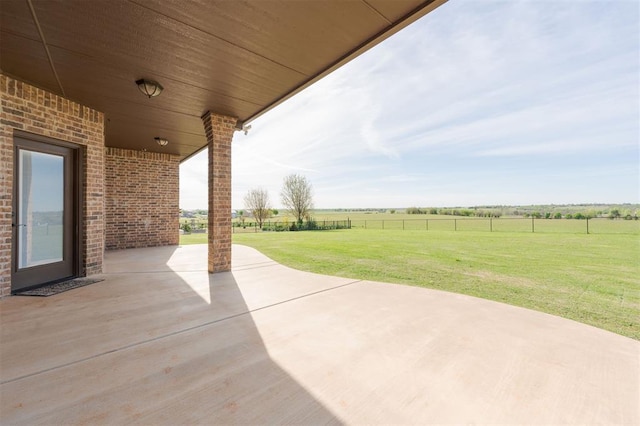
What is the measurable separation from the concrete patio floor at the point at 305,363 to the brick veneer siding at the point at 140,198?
5250 millimetres

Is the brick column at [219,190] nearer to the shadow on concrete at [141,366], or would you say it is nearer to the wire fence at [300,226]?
the shadow on concrete at [141,366]

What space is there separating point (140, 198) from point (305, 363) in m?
8.57

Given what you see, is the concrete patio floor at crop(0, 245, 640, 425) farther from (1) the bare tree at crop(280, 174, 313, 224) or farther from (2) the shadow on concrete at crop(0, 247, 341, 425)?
(1) the bare tree at crop(280, 174, 313, 224)

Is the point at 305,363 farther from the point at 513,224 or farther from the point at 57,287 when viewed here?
the point at 513,224

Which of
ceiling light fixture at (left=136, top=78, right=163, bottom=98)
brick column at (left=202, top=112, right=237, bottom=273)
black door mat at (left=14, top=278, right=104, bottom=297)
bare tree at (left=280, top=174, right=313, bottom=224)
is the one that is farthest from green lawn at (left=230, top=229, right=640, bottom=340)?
bare tree at (left=280, top=174, right=313, bottom=224)

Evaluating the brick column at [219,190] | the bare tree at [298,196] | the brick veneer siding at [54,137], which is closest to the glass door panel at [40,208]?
the brick veneer siding at [54,137]

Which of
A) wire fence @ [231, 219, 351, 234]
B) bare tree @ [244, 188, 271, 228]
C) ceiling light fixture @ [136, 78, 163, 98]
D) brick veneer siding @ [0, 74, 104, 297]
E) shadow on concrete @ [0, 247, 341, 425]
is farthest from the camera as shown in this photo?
bare tree @ [244, 188, 271, 228]

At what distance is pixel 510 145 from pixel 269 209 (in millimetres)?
26182

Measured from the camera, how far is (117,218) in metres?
7.96

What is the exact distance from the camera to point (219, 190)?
Answer: 502 cm

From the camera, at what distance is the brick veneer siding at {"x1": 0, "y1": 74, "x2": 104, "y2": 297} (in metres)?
3.52

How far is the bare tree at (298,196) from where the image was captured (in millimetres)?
25578

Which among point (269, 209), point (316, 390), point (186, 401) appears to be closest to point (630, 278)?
point (316, 390)

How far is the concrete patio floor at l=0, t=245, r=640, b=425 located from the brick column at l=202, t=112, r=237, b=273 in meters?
1.59
